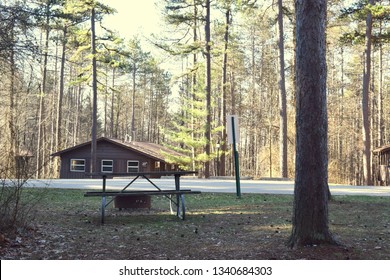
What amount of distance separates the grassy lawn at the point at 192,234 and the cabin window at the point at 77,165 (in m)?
26.8

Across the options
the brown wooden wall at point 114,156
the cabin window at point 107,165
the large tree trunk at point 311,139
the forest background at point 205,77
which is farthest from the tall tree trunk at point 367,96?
the cabin window at point 107,165

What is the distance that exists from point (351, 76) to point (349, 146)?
25.1 ft

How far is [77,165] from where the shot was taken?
37000 mm

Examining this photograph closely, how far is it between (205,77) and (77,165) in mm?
16094

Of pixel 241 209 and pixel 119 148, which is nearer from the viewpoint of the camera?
pixel 241 209

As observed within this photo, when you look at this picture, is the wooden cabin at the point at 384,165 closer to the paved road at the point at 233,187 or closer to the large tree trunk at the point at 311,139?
the paved road at the point at 233,187

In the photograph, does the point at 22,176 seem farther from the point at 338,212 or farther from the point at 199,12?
the point at 199,12

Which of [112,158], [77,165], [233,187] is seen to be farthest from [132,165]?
[233,187]

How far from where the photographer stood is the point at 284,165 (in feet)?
79.8

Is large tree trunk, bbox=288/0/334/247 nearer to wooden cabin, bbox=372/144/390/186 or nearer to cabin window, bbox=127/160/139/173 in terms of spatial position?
wooden cabin, bbox=372/144/390/186

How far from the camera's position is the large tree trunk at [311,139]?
5750 mm

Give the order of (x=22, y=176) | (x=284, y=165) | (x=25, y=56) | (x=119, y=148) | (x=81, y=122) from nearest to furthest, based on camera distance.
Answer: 1. (x=22, y=176)
2. (x=25, y=56)
3. (x=284, y=165)
4. (x=119, y=148)
5. (x=81, y=122)

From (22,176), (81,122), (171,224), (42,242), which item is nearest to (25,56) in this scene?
(22,176)

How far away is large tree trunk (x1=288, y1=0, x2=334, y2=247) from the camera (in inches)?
226
